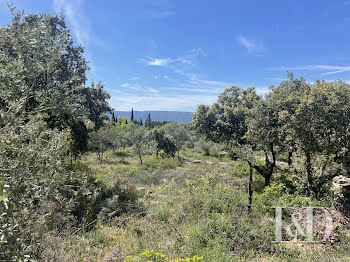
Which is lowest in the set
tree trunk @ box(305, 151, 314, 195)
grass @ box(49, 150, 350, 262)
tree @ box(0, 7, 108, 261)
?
grass @ box(49, 150, 350, 262)

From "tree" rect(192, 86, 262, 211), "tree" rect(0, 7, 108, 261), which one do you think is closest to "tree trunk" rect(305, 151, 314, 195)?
"tree" rect(192, 86, 262, 211)

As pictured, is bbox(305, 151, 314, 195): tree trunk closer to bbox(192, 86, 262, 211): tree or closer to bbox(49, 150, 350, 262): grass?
bbox(49, 150, 350, 262): grass

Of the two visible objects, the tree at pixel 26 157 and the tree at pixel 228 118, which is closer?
the tree at pixel 26 157

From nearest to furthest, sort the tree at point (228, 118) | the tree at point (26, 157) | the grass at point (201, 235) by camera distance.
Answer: the tree at point (26, 157) → the grass at point (201, 235) → the tree at point (228, 118)

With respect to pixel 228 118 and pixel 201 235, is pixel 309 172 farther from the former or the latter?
pixel 201 235

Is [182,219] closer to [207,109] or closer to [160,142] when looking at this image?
[207,109]

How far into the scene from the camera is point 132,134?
76.0 ft

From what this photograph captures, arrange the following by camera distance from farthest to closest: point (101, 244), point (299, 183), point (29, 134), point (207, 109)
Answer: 1. point (207, 109)
2. point (299, 183)
3. point (101, 244)
4. point (29, 134)

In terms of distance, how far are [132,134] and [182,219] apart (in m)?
18.5

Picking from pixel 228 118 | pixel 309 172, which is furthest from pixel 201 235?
pixel 228 118

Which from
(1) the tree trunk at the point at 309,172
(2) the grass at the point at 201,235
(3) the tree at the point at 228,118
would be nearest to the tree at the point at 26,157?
(2) the grass at the point at 201,235

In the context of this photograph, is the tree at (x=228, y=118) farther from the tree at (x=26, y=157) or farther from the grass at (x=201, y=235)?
the tree at (x=26, y=157)

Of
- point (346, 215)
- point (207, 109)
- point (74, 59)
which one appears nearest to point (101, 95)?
point (74, 59)

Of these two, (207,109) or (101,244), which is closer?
(101,244)
